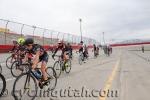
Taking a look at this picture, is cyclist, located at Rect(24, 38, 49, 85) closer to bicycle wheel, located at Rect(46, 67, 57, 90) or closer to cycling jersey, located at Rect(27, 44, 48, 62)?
cycling jersey, located at Rect(27, 44, 48, 62)

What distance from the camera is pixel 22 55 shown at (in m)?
14.1

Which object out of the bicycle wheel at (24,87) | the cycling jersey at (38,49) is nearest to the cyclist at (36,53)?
the cycling jersey at (38,49)

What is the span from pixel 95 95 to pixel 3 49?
19.2 m

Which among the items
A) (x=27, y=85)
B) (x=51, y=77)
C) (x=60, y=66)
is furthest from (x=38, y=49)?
(x=60, y=66)

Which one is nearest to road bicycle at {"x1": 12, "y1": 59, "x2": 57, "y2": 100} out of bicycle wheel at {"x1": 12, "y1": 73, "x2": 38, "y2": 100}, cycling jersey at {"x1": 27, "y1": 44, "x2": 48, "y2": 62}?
bicycle wheel at {"x1": 12, "y1": 73, "x2": 38, "y2": 100}

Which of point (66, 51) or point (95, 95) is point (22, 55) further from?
point (95, 95)

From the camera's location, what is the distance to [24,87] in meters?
7.05

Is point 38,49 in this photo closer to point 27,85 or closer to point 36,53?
point 36,53

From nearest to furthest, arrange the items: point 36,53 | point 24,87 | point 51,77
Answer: point 24,87, point 36,53, point 51,77

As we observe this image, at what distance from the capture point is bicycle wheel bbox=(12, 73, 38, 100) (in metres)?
6.78

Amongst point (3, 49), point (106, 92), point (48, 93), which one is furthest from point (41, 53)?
point (3, 49)

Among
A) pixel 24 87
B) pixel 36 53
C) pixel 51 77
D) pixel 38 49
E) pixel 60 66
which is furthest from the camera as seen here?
pixel 60 66

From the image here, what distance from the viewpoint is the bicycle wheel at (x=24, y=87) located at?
22.3 feet

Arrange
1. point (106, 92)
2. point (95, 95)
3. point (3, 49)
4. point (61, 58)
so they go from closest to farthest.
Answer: point (95, 95) → point (106, 92) → point (61, 58) → point (3, 49)
